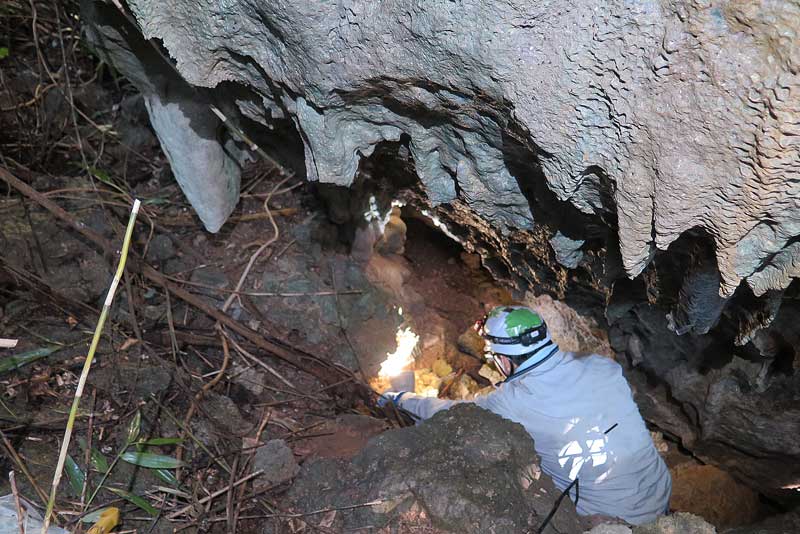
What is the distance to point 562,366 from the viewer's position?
11.2ft

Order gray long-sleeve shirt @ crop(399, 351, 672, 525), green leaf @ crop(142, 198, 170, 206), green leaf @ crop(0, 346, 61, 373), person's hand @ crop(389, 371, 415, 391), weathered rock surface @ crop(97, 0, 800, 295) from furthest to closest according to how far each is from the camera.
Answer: person's hand @ crop(389, 371, 415, 391) → green leaf @ crop(142, 198, 170, 206) → gray long-sleeve shirt @ crop(399, 351, 672, 525) → green leaf @ crop(0, 346, 61, 373) → weathered rock surface @ crop(97, 0, 800, 295)

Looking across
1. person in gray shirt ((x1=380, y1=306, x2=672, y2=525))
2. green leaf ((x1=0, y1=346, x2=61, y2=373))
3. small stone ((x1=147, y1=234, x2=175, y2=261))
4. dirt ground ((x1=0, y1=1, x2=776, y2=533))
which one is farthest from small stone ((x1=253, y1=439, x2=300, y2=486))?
small stone ((x1=147, y1=234, x2=175, y2=261))

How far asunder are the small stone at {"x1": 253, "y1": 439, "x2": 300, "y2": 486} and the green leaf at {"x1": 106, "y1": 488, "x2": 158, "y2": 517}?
48 cm

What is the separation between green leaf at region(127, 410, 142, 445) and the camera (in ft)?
8.53

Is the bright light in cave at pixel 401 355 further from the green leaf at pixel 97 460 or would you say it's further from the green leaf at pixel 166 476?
the green leaf at pixel 97 460

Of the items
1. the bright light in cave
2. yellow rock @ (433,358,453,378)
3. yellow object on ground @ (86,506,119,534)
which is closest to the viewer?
yellow object on ground @ (86,506,119,534)

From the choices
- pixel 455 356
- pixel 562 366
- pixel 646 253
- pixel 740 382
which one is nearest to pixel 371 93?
pixel 646 253

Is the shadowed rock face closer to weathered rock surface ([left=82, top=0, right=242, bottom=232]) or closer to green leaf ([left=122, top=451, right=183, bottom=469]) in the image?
weathered rock surface ([left=82, top=0, right=242, bottom=232])

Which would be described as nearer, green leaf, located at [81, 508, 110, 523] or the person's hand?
green leaf, located at [81, 508, 110, 523]

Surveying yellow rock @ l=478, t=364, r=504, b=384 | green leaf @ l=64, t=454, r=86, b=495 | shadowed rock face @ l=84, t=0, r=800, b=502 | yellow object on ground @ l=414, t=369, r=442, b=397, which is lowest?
yellow object on ground @ l=414, t=369, r=442, b=397

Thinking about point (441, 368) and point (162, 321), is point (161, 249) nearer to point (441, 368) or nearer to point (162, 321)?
point (162, 321)

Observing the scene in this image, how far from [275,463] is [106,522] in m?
0.76

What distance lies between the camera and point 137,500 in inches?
94.8

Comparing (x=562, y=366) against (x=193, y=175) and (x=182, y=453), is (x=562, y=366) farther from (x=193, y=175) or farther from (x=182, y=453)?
(x=193, y=175)
